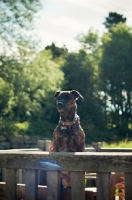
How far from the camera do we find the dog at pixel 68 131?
17.7 ft

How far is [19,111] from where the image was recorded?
26984 mm

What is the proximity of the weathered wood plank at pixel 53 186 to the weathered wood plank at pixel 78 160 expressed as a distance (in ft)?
0.32

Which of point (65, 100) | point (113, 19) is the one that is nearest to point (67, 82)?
point (113, 19)

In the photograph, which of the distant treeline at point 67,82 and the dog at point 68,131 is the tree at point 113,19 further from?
the dog at point 68,131

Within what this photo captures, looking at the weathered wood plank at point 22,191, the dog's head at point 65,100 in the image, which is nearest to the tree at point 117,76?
the dog's head at point 65,100

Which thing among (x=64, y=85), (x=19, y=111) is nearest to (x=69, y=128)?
(x=19, y=111)

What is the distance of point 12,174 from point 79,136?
1794 millimetres

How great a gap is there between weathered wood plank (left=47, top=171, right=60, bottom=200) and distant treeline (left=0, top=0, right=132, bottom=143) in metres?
18.6

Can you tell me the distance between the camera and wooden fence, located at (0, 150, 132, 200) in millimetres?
3439

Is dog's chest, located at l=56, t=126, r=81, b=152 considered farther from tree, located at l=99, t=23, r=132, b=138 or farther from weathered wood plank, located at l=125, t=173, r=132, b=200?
tree, located at l=99, t=23, r=132, b=138

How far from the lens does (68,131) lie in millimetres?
5512

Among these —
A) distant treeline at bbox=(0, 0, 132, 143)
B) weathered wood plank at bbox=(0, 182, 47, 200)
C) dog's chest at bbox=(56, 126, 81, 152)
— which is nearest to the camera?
weathered wood plank at bbox=(0, 182, 47, 200)

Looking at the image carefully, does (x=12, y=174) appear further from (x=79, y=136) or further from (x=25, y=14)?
(x=25, y=14)

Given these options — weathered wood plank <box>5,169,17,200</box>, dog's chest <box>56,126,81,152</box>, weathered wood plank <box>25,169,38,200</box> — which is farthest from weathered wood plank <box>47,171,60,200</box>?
dog's chest <box>56,126,81,152</box>
